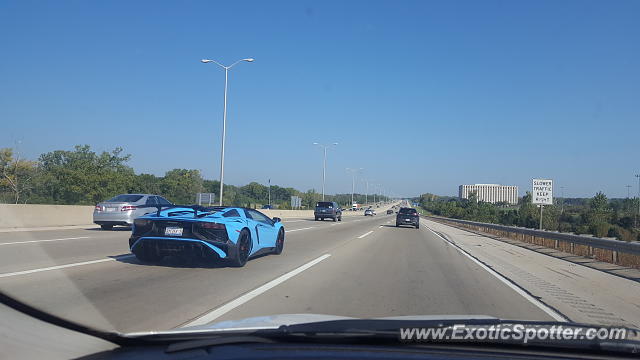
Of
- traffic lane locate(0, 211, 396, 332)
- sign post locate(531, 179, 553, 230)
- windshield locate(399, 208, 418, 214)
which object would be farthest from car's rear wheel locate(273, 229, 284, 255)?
windshield locate(399, 208, 418, 214)

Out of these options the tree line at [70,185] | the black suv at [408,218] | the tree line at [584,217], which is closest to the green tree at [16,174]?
the tree line at [70,185]

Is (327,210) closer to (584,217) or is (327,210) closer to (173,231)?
(584,217)

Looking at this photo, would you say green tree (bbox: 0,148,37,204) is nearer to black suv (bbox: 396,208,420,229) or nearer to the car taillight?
black suv (bbox: 396,208,420,229)

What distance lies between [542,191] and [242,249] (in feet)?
83.7

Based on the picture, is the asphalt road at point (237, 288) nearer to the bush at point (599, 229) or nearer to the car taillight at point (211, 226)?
the car taillight at point (211, 226)

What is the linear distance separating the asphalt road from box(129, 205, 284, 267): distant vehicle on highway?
0.36 meters

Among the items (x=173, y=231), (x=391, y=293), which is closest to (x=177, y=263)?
(x=173, y=231)

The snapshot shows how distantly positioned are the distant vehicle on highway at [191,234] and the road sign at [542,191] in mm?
25133

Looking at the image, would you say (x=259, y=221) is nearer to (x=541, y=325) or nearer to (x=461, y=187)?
(x=541, y=325)

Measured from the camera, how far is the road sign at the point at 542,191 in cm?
3127

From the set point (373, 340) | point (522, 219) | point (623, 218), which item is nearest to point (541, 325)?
point (373, 340)

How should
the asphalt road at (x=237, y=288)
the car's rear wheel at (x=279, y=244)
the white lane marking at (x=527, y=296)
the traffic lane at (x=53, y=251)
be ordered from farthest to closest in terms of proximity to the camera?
the car's rear wheel at (x=279, y=244) < the traffic lane at (x=53, y=251) < the white lane marking at (x=527, y=296) < the asphalt road at (x=237, y=288)

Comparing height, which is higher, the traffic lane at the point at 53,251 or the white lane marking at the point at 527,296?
the traffic lane at the point at 53,251

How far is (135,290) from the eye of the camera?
25.8 feet
